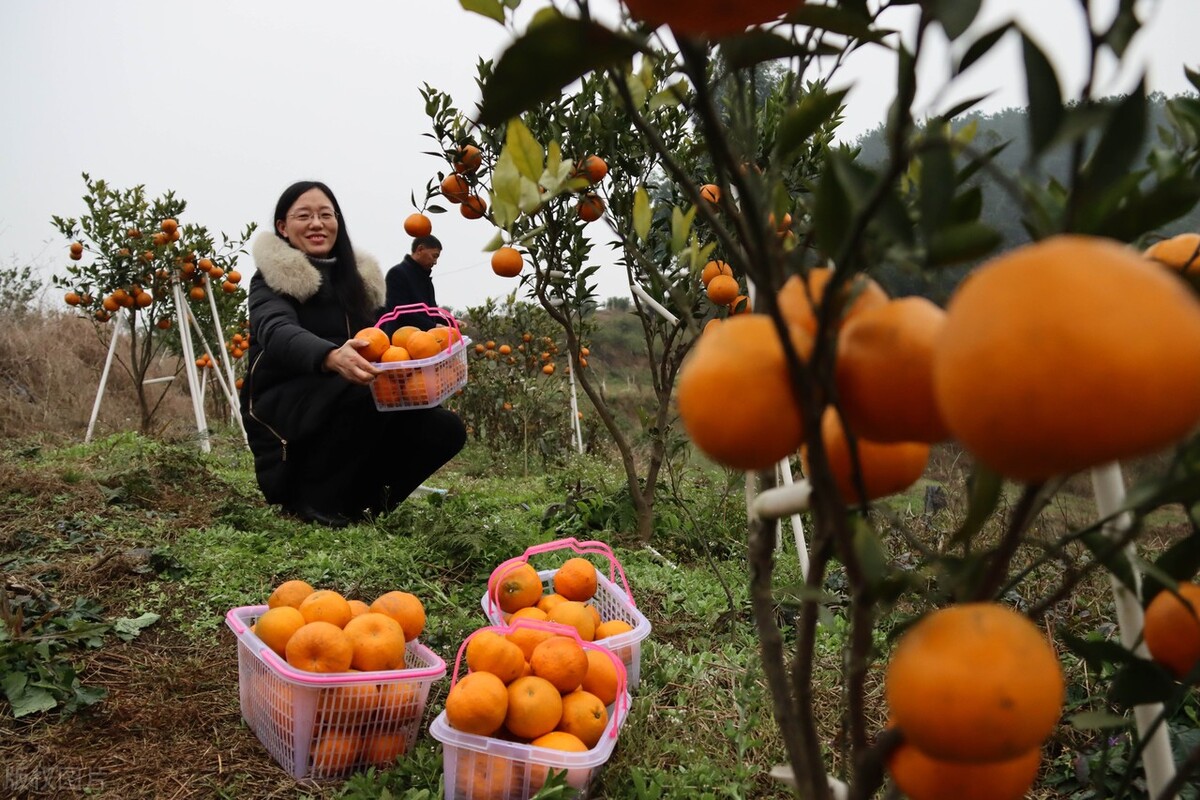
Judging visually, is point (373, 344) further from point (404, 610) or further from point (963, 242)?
point (963, 242)

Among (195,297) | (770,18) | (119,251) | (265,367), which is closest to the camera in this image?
(770,18)

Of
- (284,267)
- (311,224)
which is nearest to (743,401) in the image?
(284,267)

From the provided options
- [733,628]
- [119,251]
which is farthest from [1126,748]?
[119,251]

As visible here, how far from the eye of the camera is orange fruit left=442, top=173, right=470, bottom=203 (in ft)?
9.35

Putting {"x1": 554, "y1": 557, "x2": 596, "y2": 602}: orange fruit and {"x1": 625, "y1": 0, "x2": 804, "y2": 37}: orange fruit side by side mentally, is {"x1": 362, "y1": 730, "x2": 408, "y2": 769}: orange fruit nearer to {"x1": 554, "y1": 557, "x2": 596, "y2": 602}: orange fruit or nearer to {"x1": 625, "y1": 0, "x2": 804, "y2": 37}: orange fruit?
{"x1": 554, "y1": 557, "x2": 596, "y2": 602}: orange fruit

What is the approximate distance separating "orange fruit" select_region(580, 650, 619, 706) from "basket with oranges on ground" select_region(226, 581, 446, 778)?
0.28 metres

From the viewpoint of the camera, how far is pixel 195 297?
6.71 m

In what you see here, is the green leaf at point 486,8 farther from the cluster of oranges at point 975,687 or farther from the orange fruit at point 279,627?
the orange fruit at point 279,627

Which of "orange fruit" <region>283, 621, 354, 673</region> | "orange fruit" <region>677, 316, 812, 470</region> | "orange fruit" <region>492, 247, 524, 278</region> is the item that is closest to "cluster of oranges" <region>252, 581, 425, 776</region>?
"orange fruit" <region>283, 621, 354, 673</region>

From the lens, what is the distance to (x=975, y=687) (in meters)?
0.36

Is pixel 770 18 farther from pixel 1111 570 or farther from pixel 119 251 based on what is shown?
pixel 119 251

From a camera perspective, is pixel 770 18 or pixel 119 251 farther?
pixel 119 251

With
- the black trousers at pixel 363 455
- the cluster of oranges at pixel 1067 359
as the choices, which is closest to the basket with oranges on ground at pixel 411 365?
the black trousers at pixel 363 455

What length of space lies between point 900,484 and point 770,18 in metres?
0.28
